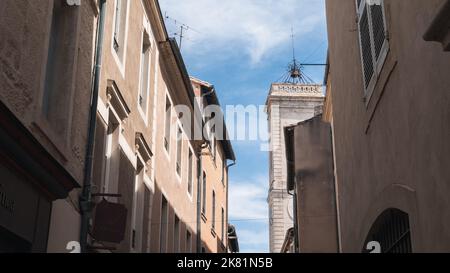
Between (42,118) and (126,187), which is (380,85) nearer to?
(42,118)

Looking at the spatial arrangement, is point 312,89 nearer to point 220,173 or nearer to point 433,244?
point 220,173

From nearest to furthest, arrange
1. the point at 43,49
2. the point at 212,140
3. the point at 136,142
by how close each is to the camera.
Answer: the point at 43,49, the point at 136,142, the point at 212,140

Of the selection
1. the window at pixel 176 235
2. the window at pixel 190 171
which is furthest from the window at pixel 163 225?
the window at pixel 190 171

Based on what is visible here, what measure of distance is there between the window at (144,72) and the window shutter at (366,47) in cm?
653

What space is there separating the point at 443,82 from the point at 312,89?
45.7 meters

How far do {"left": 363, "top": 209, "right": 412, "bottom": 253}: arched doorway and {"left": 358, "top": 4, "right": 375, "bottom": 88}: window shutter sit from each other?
1843 millimetres

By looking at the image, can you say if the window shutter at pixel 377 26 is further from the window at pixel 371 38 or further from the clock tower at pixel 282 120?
the clock tower at pixel 282 120

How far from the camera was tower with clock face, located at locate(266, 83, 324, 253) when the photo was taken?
48834 millimetres

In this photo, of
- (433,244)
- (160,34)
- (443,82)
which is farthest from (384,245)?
(160,34)

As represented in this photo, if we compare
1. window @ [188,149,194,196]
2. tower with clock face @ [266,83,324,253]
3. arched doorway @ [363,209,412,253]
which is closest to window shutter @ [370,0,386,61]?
arched doorway @ [363,209,412,253]

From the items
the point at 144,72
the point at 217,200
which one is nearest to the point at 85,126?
the point at 144,72

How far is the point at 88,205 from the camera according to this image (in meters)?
9.97

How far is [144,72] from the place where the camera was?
15570mm

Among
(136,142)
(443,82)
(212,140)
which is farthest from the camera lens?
(212,140)
